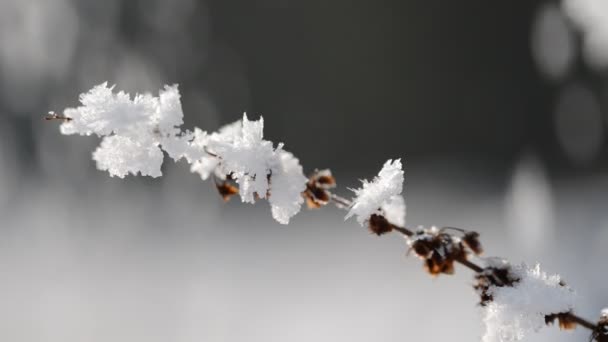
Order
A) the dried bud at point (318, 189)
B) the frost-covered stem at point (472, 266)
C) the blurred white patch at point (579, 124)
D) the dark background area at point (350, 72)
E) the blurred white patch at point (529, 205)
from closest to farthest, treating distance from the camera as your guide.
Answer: the frost-covered stem at point (472, 266) → the dried bud at point (318, 189) → the blurred white patch at point (529, 205) → the blurred white patch at point (579, 124) → the dark background area at point (350, 72)

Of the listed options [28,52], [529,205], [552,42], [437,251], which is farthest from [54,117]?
[28,52]

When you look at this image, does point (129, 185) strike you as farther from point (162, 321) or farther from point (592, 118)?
point (592, 118)

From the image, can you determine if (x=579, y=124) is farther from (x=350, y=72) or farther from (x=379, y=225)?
(x=379, y=225)

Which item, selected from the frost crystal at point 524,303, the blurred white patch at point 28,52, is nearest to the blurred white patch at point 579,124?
the frost crystal at point 524,303

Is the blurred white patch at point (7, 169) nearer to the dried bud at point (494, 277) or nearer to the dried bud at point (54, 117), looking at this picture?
the dried bud at point (54, 117)

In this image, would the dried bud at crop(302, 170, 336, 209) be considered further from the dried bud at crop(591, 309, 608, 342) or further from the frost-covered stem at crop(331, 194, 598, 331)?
the dried bud at crop(591, 309, 608, 342)

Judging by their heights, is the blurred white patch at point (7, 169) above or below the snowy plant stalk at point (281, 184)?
above

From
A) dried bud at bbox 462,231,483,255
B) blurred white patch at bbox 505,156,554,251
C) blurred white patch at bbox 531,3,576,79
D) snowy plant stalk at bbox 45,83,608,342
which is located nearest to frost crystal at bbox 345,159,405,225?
snowy plant stalk at bbox 45,83,608,342
